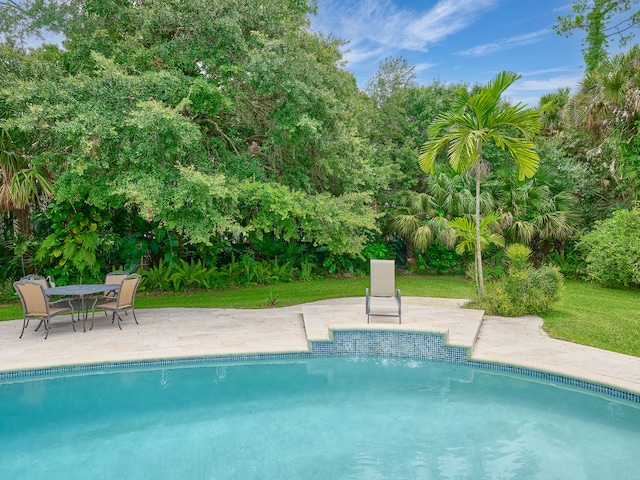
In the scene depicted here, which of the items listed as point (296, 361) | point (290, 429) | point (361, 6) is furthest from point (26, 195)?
point (361, 6)

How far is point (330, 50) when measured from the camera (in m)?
13.6

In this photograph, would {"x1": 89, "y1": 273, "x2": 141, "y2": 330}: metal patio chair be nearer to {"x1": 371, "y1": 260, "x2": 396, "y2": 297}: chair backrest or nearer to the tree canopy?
the tree canopy

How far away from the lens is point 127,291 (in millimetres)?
8633

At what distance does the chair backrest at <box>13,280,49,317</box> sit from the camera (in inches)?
301

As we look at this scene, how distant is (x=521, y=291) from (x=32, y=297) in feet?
31.9

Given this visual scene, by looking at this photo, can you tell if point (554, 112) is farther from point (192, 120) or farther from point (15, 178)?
point (15, 178)

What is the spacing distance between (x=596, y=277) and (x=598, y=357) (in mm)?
8319

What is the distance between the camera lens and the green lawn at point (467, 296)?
25.8 feet

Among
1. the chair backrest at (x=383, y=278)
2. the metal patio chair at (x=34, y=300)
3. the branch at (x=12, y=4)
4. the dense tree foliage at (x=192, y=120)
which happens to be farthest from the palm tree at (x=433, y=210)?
the branch at (x=12, y=4)

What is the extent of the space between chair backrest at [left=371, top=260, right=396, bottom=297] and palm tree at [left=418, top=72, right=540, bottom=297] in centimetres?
196

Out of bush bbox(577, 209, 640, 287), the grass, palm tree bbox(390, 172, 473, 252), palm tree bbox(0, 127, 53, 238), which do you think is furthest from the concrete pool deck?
bush bbox(577, 209, 640, 287)

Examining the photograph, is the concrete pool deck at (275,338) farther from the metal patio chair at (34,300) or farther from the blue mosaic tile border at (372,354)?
the metal patio chair at (34,300)

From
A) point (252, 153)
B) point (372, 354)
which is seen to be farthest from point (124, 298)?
point (372, 354)

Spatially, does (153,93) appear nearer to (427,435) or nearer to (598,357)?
(427,435)
